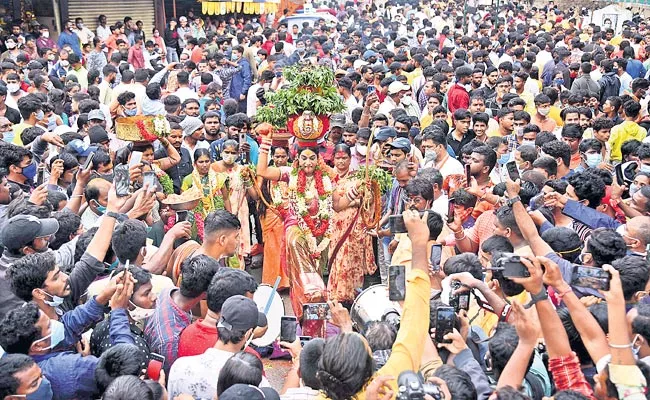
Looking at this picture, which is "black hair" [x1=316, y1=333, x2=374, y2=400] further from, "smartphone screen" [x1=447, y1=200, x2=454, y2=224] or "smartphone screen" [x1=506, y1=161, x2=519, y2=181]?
"smartphone screen" [x1=447, y1=200, x2=454, y2=224]

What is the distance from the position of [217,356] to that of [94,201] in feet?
8.42

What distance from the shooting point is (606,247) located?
13.4ft

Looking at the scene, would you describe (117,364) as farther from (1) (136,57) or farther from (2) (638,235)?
(1) (136,57)

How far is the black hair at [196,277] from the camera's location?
13.0 ft

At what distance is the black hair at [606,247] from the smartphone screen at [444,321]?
1188 millimetres

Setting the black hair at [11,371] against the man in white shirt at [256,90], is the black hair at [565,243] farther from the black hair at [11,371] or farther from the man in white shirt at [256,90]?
the man in white shirt at [256,90]

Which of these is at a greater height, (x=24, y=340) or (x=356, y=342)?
(x=356, y=342)

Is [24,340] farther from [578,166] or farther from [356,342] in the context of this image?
[578,166]

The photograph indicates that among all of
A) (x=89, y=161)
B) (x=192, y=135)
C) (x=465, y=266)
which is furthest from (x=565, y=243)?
(x=192, y=135)

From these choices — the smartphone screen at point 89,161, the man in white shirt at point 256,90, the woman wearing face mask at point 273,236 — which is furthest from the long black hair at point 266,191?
the man in white shirt at point 256,90

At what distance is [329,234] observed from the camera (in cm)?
636

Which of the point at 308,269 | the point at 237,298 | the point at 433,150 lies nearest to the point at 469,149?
the point at 433,150

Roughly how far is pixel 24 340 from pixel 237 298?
0.96 metres

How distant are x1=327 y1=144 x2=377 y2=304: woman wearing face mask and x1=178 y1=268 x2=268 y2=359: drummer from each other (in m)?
2.55
